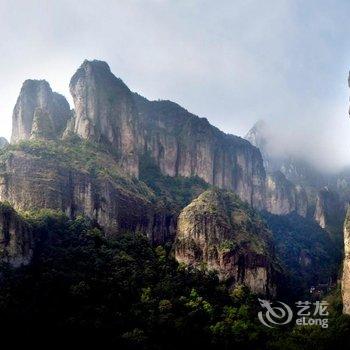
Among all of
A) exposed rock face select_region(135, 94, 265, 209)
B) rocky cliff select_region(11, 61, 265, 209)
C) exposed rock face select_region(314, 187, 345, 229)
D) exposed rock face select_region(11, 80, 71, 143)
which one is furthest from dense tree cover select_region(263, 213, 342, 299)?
exposed rock face select_region(11, 80, 71, 143)

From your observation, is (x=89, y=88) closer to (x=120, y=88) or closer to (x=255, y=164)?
(x=120, y=88)

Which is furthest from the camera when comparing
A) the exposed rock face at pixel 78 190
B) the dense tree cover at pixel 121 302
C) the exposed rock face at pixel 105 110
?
the exposed rock face at pixel 105 110

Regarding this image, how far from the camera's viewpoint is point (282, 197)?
524 ft

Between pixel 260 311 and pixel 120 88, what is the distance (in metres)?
50.0

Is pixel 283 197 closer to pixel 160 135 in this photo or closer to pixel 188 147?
pixel 188 147

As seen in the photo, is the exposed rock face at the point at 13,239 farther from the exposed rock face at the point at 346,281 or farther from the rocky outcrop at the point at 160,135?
the rocky outcrop at the point at 160,135

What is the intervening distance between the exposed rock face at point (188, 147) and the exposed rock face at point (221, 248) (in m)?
37.1

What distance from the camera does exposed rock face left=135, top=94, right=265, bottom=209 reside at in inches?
4660

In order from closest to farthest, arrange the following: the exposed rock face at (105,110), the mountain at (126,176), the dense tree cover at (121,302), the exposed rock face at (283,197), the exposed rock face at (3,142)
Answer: the dense tree cover at (121,302) < the mountain at (126,176) < the exposed rock face at (105,110) < the exposed rock face at (3,142) < the exposed rock face at (283,197)

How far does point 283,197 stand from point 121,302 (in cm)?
10851

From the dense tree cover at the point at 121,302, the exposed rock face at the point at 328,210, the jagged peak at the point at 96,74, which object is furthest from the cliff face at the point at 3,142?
the exposed rock face at the point at 328,210

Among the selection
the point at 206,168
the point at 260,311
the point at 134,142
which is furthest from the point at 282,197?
the point at 260,311

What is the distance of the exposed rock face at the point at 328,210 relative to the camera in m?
151

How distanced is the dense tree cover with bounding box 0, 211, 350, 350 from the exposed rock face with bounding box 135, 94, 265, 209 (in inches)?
1864
